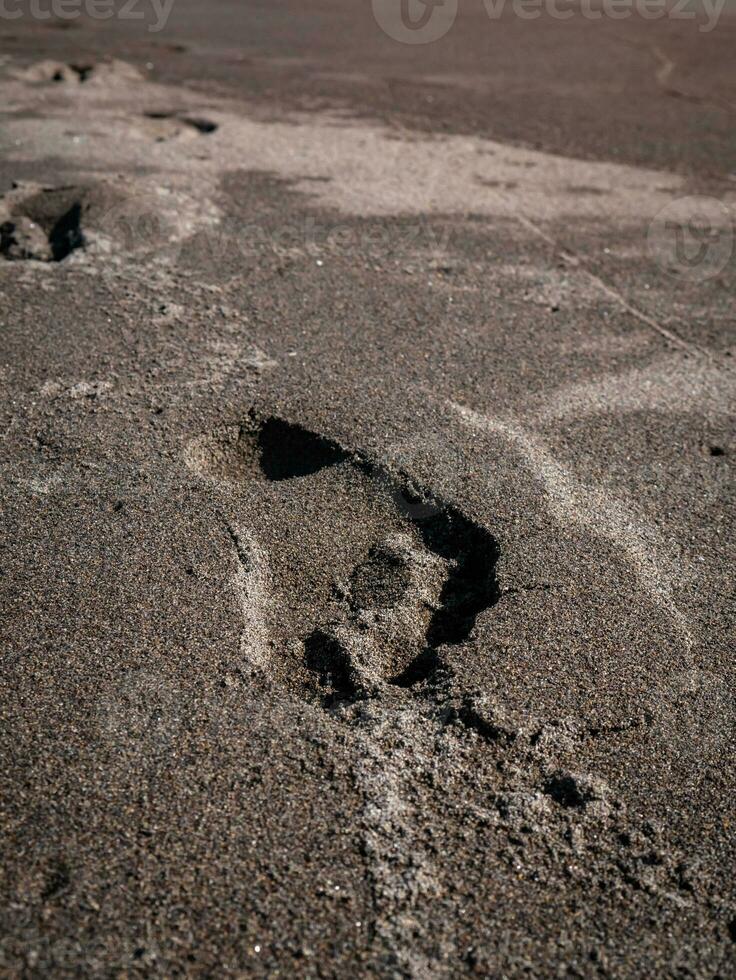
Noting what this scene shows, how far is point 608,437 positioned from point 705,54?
784 cm

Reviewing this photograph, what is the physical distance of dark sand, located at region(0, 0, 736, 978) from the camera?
7.67 feet

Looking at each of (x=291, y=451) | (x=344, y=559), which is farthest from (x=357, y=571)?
(x=291, y=451)

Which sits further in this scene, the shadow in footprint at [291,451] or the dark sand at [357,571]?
the shadow in footprint at [291,451]

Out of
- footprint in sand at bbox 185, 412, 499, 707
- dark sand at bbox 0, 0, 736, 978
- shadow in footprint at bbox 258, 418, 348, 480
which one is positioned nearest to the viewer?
dark sand at bbox 0, 0, 736, 978

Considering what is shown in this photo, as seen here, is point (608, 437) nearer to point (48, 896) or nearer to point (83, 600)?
point (83, 600)

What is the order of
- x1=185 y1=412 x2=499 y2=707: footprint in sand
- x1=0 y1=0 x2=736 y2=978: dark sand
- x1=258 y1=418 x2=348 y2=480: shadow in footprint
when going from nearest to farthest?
1. x1=0 y1=0 x2=736 y2=978: dark sand
2. x1=185 y1=412 x2=499 y2=707: footprint in sand
3. x1=258 y1=418 x2=348 y2=480: shadow in footprint

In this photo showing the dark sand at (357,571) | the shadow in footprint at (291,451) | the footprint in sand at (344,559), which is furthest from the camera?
the shadow in footprint at (291,451)

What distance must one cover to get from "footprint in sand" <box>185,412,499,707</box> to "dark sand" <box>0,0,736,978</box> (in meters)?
0.01

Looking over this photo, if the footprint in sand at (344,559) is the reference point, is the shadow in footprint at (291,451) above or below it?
above

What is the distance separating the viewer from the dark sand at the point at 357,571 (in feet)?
7.67

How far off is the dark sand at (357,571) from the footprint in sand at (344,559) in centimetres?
1

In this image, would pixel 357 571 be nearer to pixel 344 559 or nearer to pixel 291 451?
pixel 344 559

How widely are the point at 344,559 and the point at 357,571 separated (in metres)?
0.07

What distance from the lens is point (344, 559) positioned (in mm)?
3342
